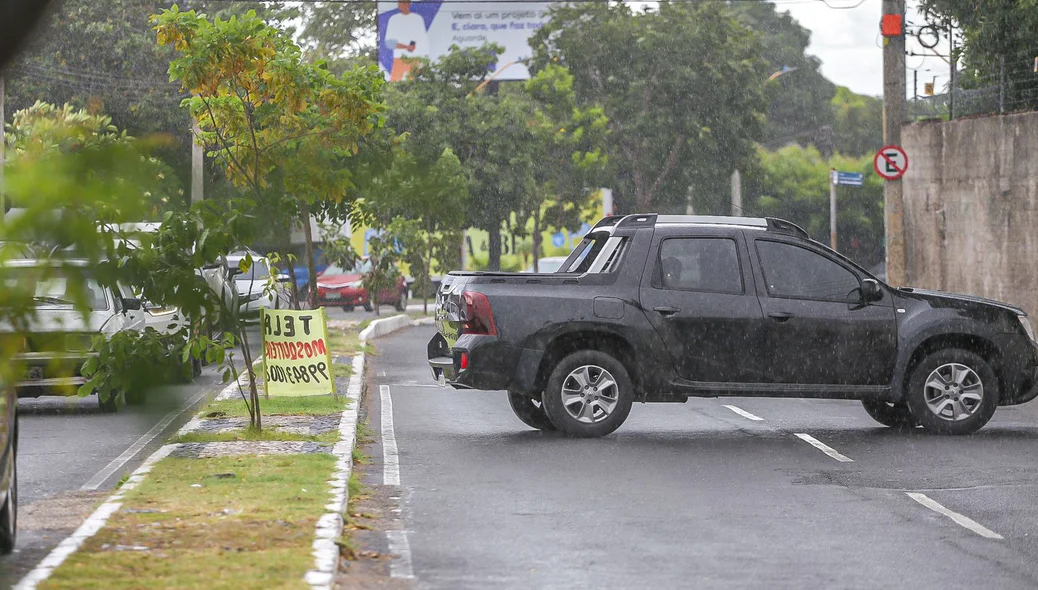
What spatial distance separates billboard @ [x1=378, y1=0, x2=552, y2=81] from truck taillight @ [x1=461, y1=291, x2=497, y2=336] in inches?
1576

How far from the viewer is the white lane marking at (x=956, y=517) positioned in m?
8.11

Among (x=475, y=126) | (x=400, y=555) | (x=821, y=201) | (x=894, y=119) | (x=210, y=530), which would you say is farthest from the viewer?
(x=821, y=201)

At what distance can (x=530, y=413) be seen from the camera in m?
13.2

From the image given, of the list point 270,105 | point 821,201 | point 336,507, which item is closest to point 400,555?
point 336,507

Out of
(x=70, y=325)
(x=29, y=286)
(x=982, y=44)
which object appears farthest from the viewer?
(x=982, y=44)

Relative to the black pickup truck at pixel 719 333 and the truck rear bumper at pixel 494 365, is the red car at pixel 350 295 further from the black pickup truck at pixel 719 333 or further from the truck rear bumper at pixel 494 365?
the truck rear bumper at pixel 494 365

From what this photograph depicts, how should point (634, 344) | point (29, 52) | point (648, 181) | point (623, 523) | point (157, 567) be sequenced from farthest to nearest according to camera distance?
1. point (648, 181)
2. point (634, 344)
3. point (623, 523)
4. point (157, 567)
5. point (29, 52)

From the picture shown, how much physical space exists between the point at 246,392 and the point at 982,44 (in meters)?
14.9

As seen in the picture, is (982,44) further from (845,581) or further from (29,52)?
(29,52)

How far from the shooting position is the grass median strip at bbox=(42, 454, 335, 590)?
6449 millimetres

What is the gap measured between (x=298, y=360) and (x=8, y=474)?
7.22 metres

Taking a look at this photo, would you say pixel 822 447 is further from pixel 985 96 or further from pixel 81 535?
pixel 985 96

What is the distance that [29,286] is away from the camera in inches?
169

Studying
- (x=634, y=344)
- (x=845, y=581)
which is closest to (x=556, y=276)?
(x=634, y=344)
